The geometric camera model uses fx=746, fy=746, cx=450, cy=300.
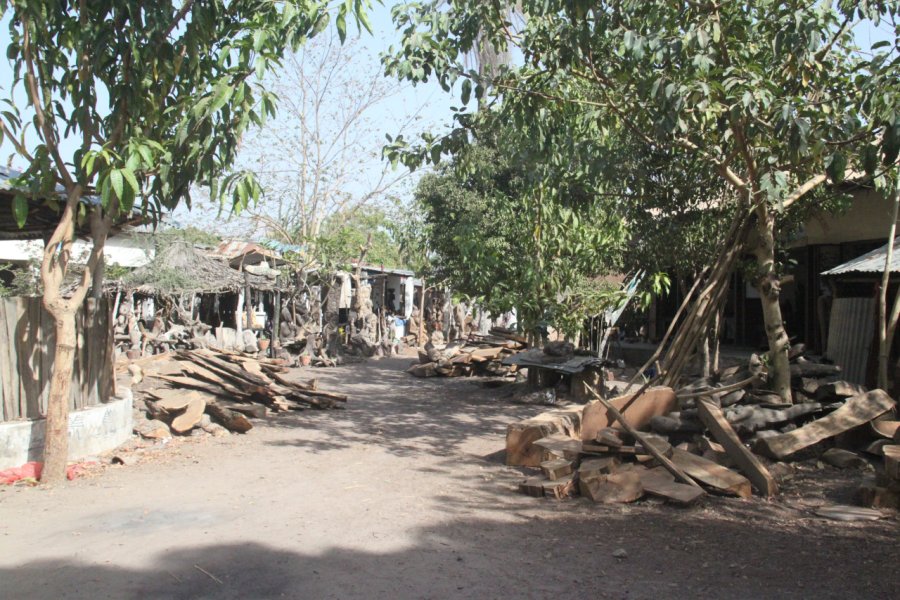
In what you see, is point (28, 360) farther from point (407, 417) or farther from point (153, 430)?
point (407, 417)

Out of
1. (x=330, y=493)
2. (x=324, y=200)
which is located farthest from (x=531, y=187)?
(x=324, y=200)

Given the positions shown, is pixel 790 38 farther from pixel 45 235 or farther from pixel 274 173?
pixel 274 173

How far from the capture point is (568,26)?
7496mm

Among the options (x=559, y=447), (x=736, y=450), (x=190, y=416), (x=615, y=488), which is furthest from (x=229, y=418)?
(x=736, y=450)

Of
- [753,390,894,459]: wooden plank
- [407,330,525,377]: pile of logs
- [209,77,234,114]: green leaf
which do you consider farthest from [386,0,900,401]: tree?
[407,330,525,377]: pile of logs

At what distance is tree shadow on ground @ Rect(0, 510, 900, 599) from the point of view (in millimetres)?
4328

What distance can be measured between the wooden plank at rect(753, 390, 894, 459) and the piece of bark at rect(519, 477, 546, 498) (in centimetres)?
223

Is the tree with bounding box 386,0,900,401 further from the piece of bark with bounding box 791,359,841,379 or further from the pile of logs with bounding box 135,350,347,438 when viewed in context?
the pile of logs with bounding box 135,350,347,438

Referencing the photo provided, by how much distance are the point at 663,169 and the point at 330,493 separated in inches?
245

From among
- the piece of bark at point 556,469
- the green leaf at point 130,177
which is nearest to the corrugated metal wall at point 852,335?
the piece of bark at point 556,469

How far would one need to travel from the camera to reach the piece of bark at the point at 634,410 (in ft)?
25.2

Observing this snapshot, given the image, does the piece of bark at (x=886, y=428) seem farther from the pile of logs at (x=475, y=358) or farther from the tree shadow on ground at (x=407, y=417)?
the pile of logs at (x=475, y=358)

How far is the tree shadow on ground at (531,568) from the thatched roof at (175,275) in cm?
1587

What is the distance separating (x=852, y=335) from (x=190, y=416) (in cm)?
887
